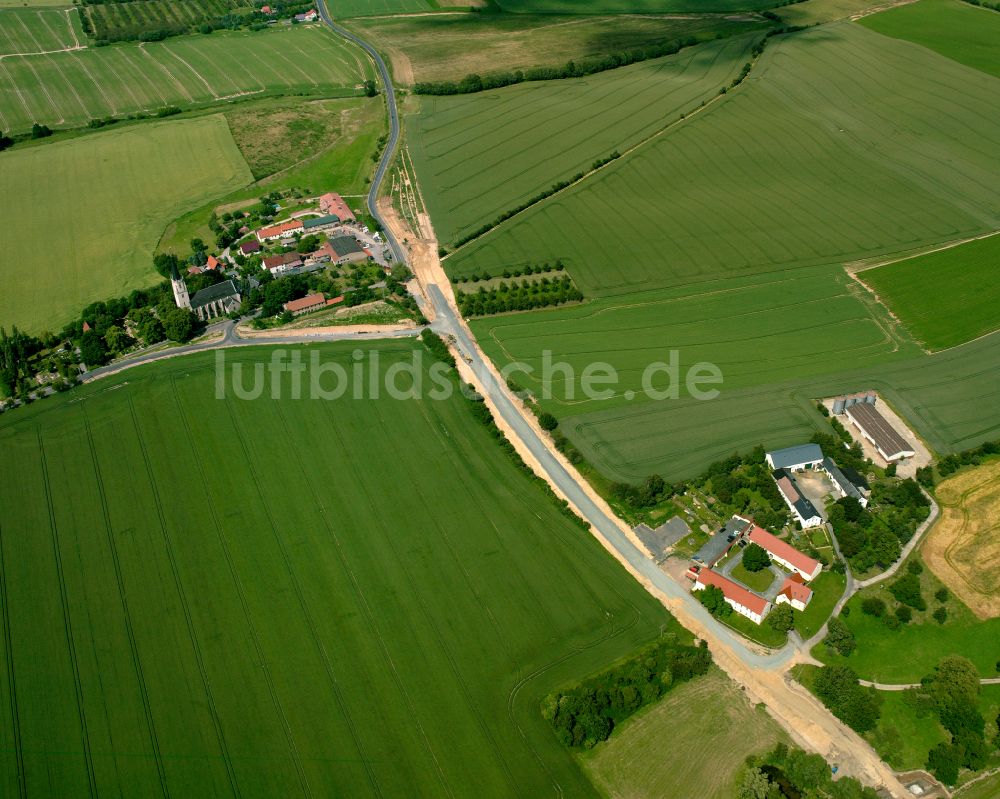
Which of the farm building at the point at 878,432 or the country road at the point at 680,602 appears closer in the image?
the country road at the point at 680,602

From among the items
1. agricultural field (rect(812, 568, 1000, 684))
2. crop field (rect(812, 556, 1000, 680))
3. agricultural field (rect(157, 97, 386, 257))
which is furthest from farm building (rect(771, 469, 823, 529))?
agricultural field (rect(157, 97, 386, 257))

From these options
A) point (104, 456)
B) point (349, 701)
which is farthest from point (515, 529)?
point (104, 456)

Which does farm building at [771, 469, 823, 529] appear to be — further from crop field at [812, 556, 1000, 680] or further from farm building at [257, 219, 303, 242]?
farm building at [257, 219, 303, 242]

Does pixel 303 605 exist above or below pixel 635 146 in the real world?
below

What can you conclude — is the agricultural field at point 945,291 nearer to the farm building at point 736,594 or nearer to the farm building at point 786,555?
the farm building at point 786,555

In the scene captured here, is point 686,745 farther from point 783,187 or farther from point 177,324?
point 783,187

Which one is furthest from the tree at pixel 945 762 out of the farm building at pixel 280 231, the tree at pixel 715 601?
the farm building at pixel 280 231

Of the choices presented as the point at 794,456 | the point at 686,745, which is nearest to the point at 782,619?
the point at 686,745
